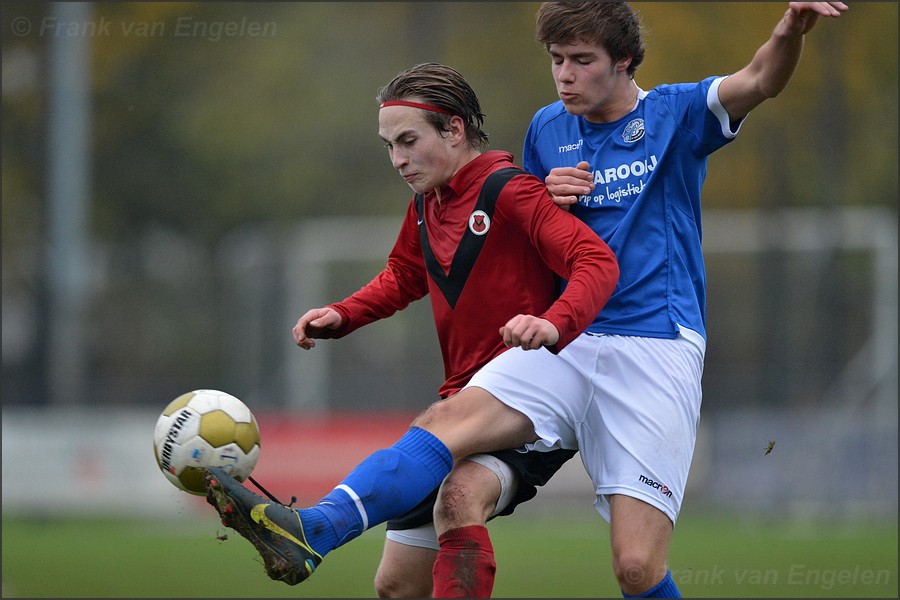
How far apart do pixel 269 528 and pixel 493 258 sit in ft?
4.41

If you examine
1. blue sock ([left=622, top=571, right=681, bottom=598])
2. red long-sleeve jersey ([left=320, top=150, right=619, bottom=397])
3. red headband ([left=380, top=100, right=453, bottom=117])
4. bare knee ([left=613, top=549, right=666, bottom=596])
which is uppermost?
red headband ([left=380, top=100, right=453, bottom=117])

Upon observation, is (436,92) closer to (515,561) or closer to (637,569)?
(637,569)

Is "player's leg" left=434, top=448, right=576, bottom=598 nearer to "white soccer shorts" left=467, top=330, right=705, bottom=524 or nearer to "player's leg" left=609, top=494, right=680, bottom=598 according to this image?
"white soccer shorts" left=467, top=330, right=705, bottom=524

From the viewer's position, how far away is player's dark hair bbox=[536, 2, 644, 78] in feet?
15.5

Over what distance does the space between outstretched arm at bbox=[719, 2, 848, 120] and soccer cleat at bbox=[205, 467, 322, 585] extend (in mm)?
2168

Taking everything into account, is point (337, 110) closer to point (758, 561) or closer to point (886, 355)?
point (886, 355)

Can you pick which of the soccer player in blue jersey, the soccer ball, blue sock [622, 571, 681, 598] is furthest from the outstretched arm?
the soccer ball

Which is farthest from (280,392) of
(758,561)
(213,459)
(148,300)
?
(213,459)

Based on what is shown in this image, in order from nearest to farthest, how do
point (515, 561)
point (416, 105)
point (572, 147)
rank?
point (416, 105) → point (572, 147) → point (515, 561)

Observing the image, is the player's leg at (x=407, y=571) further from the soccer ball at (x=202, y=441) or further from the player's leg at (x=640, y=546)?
the player's leg at (x=640, y=546)

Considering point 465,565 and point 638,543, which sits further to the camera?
point 638,543

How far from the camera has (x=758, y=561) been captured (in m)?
10.3

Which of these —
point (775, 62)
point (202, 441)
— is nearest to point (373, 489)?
point (202, 441)

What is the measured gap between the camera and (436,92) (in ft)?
15.8
